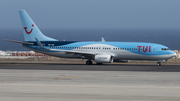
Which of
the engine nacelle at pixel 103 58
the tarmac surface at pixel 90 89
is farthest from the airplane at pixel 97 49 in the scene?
the tarmac surface at pixel 90 89

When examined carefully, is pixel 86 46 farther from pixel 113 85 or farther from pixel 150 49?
pixel 113 85

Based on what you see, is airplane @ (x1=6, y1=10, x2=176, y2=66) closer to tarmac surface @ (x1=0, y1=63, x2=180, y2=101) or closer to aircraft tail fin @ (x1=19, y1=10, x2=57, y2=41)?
aircraft tail fin @ (x1=19, y1=10, x2=57, y2=41)

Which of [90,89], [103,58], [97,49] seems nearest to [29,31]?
[97,49]

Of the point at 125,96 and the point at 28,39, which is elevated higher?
the point at 28,39

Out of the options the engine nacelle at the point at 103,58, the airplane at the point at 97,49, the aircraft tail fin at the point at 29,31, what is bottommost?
the engine nacelle at the point at 103,58

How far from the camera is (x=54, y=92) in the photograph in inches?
861

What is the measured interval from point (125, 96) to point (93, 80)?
7.64m

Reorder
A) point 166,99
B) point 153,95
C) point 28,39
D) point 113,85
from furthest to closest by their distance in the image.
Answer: point 28,39
point 113,85
point 153,95
point 166,99

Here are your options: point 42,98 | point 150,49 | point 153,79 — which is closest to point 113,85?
point 153,79

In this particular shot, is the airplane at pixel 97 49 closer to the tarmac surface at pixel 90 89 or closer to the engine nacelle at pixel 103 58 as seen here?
the engine nacelle at pixel 103 58

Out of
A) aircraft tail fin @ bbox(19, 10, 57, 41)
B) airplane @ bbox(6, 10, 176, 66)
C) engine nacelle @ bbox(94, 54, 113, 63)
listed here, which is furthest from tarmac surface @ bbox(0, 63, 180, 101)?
aircraft tail fin @ bbox(19, 10, 57, 41)

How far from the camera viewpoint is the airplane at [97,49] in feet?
152

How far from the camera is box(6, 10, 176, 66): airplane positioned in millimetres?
46250

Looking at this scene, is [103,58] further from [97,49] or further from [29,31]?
[29,31]
